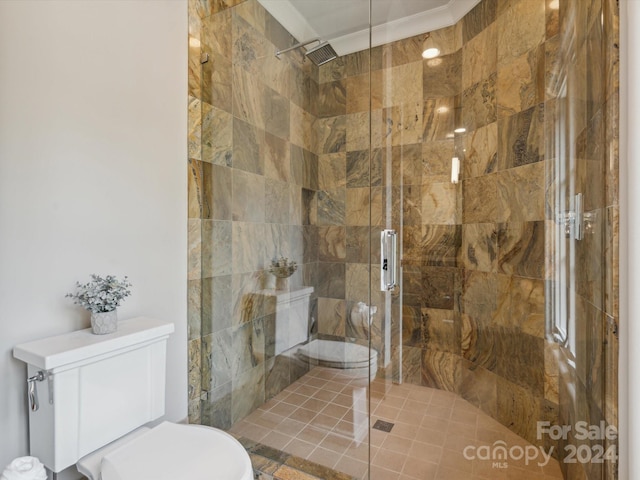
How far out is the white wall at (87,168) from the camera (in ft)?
3.71

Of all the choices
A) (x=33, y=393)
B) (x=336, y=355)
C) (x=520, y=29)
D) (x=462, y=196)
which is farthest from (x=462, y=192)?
(x=33, y=393)

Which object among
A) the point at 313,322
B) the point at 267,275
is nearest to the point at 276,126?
the point at 267,275

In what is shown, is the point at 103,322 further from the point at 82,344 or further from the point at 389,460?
the point at 389,460

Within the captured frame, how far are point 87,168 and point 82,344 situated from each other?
2.20 ft

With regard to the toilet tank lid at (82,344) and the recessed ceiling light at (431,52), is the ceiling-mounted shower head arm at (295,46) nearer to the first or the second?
the recessed ceiling light at (431,52)

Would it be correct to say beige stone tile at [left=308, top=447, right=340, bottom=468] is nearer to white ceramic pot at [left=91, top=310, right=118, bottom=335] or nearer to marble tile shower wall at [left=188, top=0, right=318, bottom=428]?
marble tile shower wall at [left=188, top=0, right=318, bottom=428]

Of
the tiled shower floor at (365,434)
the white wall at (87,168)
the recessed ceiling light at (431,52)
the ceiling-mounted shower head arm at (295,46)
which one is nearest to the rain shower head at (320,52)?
the ceiling-mounted shower head arm at (295,46)

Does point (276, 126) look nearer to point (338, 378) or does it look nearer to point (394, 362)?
point (338, 378)

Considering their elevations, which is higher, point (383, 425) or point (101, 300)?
point (101, 300)

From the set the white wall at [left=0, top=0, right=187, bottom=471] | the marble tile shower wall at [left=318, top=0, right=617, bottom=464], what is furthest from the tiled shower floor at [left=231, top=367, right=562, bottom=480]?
the white wall at [left=0, top=0, right=187, bottom=471]

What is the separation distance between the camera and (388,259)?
2.17 meters

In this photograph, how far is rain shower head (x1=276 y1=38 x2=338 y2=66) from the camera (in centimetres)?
187

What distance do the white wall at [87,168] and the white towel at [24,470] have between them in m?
0.25

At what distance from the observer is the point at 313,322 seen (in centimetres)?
192
